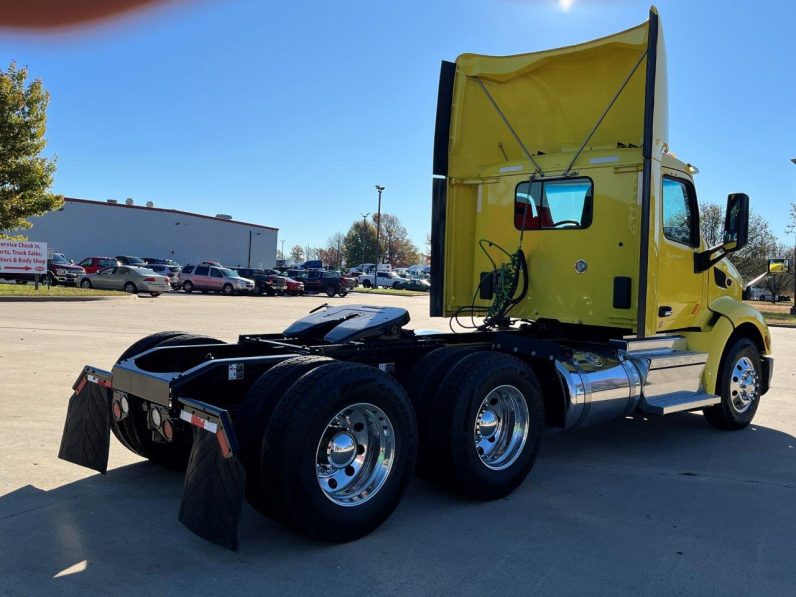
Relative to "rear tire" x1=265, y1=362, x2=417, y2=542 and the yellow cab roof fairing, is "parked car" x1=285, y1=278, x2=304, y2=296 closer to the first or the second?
the yellow cab roof fairing

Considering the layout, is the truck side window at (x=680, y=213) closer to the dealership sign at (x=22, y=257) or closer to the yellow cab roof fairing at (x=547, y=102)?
the yellow cab roof fairing at (x=547, y=102)

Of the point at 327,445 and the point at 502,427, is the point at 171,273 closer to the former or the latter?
the point at 502,427

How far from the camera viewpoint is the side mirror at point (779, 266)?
282 inches

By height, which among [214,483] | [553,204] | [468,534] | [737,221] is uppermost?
[553,204]

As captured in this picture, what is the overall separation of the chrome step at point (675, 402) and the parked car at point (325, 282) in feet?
114

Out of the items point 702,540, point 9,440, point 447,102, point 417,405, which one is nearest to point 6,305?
point 9,440

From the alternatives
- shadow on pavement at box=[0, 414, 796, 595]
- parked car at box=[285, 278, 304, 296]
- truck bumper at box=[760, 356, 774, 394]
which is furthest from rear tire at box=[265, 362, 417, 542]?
parked car at box=[285, 278, 304, 296]

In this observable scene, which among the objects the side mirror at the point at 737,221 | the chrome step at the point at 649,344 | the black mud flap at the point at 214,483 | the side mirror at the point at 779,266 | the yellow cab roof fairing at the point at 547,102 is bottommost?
the black mud flap at the point at 214,483

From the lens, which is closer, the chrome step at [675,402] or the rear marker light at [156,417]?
the rear marker light at [156,417]

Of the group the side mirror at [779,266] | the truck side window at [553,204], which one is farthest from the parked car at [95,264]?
the side mirror at [779,266]

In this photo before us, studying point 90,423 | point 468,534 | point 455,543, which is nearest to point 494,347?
point 468,534

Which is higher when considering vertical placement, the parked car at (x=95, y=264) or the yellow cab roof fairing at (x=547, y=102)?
the yellow cab roof fairing at (x=547, y=102)

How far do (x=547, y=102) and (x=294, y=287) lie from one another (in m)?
33.5

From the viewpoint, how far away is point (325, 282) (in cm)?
4066
